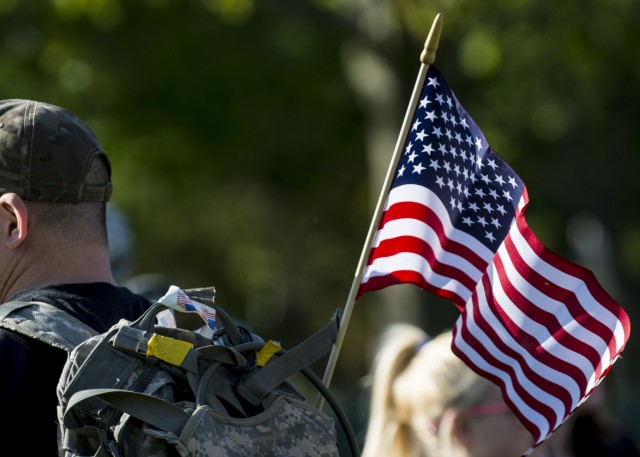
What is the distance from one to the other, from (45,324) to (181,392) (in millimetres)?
396

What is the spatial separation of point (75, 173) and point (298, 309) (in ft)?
74.5

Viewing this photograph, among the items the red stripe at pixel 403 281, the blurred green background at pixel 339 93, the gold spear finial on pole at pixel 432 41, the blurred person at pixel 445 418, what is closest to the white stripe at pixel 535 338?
the red stripe at pixel 403 281

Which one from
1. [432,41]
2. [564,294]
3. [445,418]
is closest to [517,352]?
[564,294]

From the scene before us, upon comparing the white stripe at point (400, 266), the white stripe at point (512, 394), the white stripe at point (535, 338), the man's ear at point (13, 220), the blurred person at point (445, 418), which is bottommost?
the blurred person at point (445, 418)

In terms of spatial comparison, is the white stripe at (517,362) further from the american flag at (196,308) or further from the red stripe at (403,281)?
the american flag at (196,308)

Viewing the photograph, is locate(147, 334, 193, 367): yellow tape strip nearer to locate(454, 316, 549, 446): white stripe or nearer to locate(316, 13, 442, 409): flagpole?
locate(316, 13, 442, 409): flagpole

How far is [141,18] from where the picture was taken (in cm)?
1444

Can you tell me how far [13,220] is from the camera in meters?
3.11

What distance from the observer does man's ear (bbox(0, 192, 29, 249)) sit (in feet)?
10.1

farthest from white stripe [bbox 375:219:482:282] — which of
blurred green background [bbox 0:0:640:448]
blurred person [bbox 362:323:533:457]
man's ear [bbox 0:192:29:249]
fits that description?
blurred green background [bbox 0:0:640:448]

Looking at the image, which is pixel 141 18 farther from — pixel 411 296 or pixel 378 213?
pixel 378 213

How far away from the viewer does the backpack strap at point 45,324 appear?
289 centimetres

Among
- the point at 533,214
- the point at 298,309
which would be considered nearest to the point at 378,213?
the point at 533,214

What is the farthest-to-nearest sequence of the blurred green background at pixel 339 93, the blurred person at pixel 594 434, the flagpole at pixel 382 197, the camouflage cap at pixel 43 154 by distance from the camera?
the blurred green background at pixel 339 93 < the blurred person at pixel 594 434 < the flagpole at pixel 382 197 < the camouflage cap at pixel 43 154
